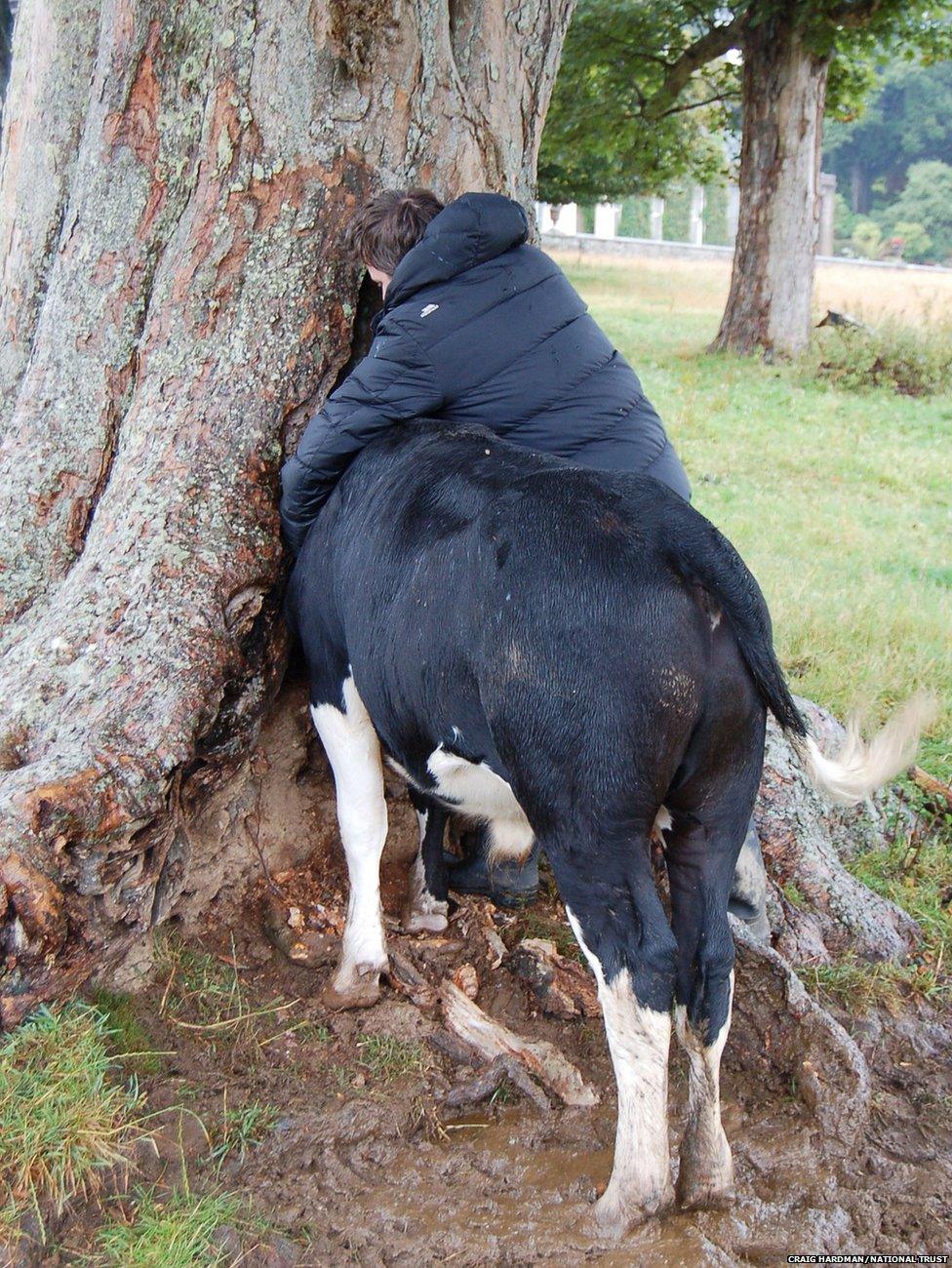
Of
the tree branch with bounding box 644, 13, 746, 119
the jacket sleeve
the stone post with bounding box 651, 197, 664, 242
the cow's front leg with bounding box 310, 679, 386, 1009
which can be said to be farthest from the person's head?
the stone post with bounding box 651, 197, 664, 242

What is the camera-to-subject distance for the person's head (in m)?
3.81

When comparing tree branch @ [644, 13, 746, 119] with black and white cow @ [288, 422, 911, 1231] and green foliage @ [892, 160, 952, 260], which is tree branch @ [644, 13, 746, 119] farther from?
green foliage @ [892, 160, 952, 260]

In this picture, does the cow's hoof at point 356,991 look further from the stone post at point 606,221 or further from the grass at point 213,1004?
the stone post at point 606,221

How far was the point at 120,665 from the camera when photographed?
3.62 metres

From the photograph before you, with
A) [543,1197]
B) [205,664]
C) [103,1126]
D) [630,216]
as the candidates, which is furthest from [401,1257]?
[630,216]

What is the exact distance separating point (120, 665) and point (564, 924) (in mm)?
1805

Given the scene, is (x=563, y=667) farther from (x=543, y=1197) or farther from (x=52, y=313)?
(x=52, y=313)

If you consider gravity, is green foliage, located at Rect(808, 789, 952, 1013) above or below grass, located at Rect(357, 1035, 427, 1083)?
below

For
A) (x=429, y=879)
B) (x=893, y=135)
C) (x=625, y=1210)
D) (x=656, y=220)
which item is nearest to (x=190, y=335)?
(x=429, y=879)

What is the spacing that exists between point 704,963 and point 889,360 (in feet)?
43.8

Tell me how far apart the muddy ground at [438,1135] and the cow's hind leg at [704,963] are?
0.12 m

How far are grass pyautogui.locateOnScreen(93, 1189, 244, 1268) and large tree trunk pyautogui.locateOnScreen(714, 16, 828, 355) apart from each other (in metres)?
14.3

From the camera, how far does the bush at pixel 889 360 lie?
14.6m

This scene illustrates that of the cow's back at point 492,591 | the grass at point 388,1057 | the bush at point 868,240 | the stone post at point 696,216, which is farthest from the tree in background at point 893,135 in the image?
the grass at point 388,1057
